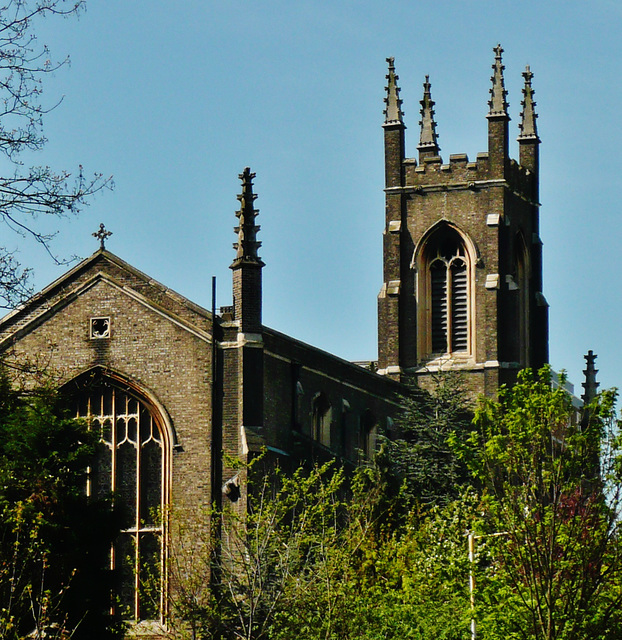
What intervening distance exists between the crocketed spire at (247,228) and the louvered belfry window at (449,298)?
56.9 feet

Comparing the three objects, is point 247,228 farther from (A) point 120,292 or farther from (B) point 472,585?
(B) point 472,585

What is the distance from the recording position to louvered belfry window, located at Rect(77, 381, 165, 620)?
52.8 meters

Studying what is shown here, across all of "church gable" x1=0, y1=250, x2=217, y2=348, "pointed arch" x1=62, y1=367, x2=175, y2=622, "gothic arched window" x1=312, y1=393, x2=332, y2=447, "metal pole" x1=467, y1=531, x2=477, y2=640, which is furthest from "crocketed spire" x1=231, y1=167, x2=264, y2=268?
"metal pole" x1=467, y1=531, x2=477, y2=640

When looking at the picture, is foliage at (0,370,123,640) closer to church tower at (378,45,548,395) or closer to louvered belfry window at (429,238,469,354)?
church tower at (378,45,548,395)

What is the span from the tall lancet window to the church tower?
0.04m

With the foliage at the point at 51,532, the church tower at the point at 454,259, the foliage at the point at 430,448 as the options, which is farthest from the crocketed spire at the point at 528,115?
the foliage at the point at 51,532

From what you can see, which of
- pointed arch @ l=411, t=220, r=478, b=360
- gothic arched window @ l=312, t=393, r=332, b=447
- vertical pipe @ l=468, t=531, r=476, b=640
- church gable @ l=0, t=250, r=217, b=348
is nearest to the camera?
vertical pipe @ l=468, t=531, r=476, b=640

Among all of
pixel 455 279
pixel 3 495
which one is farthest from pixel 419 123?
pixel 3 495

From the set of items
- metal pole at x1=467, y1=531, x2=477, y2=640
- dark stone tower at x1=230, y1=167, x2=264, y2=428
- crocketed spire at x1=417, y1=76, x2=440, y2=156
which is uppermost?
crocketed spire at x1=417, y1=76, x2=440, y2=156

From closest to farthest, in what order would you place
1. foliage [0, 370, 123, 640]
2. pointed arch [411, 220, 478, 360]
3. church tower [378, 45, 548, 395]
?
foliage [0, 370, 123, 640] < church tower [378, 45, 548, 395] < pointed arch [411, 220, 478, 360]

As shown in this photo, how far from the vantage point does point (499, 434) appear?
36.0 m

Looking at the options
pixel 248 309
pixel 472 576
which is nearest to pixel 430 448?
pixel 248 309

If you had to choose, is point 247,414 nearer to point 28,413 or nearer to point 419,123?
point 28,413

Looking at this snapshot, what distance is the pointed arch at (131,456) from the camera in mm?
52875
